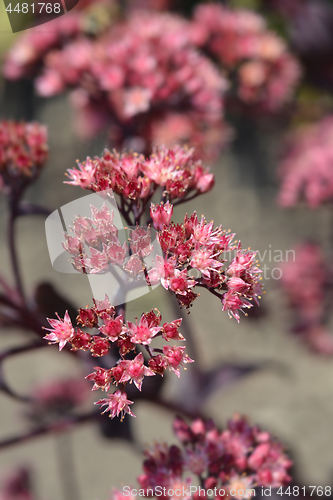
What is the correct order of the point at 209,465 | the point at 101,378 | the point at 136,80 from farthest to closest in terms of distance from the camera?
the point at 136,80 < the point at 209,465 < the point at 101,378

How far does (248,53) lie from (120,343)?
68 centimetres

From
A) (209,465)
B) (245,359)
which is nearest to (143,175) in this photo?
(209,465)

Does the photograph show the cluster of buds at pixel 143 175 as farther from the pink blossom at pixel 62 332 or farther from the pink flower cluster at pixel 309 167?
the pink flower cluster at pixel 309 167

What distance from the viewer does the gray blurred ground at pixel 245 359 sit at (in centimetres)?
81

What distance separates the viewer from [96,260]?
1.01ft

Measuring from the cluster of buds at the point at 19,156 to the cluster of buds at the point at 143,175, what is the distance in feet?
0.37

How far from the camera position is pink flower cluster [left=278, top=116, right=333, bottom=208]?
815 millimetres

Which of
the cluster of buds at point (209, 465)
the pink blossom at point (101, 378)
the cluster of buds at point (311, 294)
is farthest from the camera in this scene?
the cluster of buds at point (311, 294)

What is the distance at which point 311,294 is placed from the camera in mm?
904

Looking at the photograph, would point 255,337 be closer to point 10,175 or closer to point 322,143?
point 322,143

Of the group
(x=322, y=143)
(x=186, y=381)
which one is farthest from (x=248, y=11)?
(x=186, y=381)

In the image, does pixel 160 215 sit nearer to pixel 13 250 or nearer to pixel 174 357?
pixel 174 357

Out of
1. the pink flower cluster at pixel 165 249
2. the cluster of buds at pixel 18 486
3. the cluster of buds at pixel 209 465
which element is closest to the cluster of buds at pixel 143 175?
the pink flower cluster at pixel 165 249

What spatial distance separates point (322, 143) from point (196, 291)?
0.71 metres
